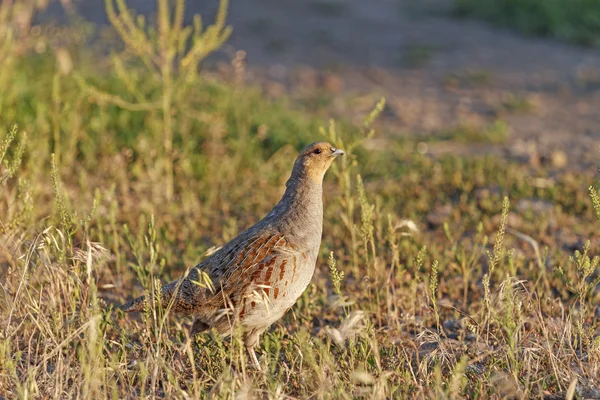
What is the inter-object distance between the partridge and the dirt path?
156 inches

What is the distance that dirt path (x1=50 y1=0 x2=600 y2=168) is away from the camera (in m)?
9.13

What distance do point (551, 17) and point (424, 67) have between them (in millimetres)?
2659

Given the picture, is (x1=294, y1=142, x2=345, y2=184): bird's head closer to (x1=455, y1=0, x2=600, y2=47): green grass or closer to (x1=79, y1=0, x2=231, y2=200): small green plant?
(x1=79, y1=0, x2=231, y2=200): small green plant

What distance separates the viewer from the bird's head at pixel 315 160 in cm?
426

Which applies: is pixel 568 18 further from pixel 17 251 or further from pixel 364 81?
pixel 17 251

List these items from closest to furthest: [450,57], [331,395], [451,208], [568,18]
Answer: [331,395]
[451,208]
[450,57]
[568,18]

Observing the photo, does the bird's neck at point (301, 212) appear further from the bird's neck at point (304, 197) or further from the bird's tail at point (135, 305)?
the bird's tail at point (135, 305)

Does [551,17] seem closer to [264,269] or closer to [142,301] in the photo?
[264,269]

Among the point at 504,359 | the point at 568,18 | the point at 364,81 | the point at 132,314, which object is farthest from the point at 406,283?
the point at 568,18

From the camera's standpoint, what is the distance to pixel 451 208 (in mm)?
6578

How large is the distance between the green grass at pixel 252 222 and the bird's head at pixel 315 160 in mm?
257

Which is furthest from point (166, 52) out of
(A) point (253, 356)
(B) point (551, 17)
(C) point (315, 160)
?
(B) point (551, 17)

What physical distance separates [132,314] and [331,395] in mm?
1901

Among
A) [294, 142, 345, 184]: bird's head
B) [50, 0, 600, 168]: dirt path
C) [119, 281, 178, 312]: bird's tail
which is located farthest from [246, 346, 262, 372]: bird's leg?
[50, 0, 600, 168]: dirt path
